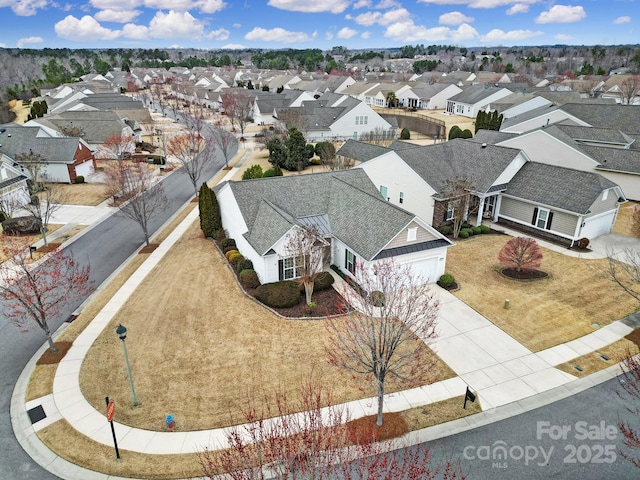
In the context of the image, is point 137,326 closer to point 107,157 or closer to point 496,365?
point 496,365

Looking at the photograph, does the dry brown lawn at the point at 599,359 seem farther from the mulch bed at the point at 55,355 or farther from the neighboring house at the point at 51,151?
the neighboring house at the point at 51,151


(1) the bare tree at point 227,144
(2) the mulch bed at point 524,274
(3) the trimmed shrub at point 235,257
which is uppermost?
(1) the bare tree at point 227,144

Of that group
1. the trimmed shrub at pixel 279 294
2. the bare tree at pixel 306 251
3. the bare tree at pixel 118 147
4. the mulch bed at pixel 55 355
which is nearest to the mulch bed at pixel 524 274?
the bare tree at pixel 306 251

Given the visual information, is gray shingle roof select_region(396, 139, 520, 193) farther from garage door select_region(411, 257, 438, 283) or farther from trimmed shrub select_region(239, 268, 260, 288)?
trimmed shrub select_region(239, 268, 260, 288)

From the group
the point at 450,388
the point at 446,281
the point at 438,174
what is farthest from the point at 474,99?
the point at 450,388

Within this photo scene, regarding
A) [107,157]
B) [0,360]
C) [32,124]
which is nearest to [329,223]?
[0,360]

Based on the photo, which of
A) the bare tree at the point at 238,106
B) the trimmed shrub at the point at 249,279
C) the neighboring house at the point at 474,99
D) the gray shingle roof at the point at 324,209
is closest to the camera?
the gray shingle roof at the point at 324,209

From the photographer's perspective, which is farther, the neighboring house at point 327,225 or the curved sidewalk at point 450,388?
the neighboring house at point 327,225
